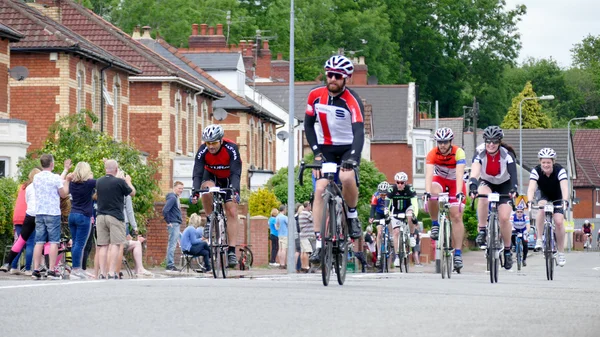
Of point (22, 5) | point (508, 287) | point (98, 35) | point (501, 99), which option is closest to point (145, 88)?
point (98, 35)

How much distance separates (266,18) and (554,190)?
3091 inches

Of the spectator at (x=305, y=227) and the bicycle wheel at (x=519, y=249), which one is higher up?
the spectator at (x=305, y=227)

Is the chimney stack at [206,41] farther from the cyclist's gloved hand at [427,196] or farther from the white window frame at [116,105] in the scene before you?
the cyclist's gloved hand at [427,196]

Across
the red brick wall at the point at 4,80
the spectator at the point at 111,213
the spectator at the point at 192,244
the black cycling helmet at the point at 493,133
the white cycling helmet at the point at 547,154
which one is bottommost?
the spectator at the point at 192,244

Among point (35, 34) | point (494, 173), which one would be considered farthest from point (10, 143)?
point (494, 173)

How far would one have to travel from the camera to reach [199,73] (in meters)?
64.5

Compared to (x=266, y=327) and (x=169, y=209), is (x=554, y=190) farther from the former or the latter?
(x=266, y=327)

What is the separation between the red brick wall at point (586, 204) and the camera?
124m

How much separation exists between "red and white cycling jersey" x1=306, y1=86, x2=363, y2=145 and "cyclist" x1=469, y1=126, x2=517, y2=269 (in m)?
4.61

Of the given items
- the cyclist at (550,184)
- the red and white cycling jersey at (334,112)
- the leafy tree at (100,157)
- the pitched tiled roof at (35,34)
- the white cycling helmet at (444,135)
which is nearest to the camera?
the red and white cycling jersey at (334,112)

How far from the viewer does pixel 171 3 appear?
9594 cm

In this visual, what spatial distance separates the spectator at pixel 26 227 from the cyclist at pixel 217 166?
4.73m

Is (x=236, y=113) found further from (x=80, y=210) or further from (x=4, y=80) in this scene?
(x=80, y=210)

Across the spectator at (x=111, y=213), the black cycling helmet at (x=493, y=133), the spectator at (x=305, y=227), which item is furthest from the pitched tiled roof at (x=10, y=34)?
the black cycling helmet at (x=493, y=133)
